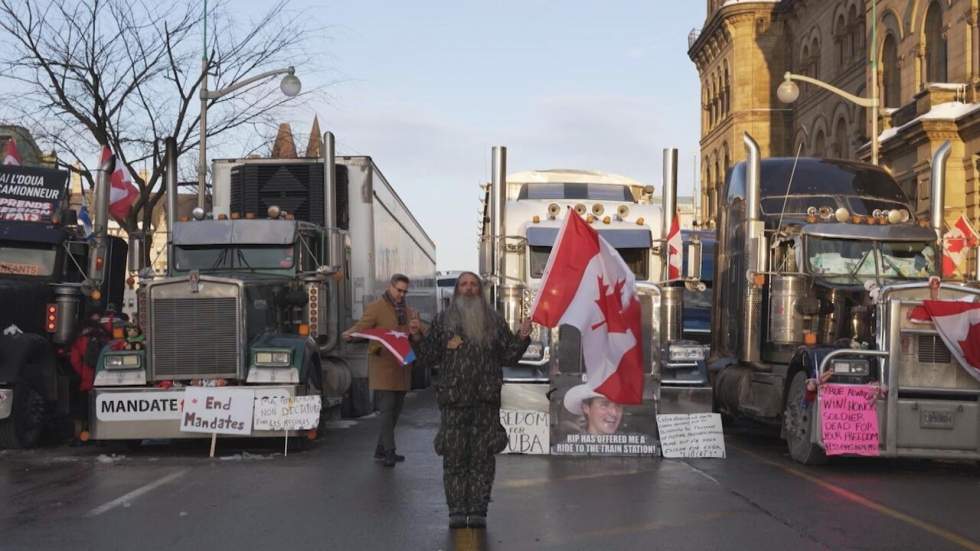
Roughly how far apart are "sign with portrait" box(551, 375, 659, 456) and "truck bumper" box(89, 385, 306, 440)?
3.00 m

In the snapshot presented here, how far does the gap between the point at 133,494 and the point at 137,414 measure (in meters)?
3.48

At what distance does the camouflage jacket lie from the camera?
31.0 ft

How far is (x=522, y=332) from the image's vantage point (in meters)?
9.61

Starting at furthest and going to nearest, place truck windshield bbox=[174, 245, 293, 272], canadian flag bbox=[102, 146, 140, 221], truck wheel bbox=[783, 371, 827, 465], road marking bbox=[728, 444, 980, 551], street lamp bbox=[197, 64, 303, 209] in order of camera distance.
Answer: street lamp bbox=[197, 64, 303, 209] < canadian flag bbox=[102, 146, 140, 221] < truck windshield bbox=[174, 245, 293, 272] < truck wheel bbox=[783, 371, 827, 465] < road marking bbox=[728, 444, 980, 551]

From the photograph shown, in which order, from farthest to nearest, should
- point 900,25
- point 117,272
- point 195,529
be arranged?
point 900,25, point 117,272, point 195,529

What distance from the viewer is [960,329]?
45.2 ft

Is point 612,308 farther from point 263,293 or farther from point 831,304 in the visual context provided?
point 263,293

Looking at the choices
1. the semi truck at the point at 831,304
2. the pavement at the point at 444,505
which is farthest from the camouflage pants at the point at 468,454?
the semi truck at the point at 831,304

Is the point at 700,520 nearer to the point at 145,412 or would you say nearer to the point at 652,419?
the point at 652,419

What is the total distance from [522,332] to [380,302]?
4.72 meters

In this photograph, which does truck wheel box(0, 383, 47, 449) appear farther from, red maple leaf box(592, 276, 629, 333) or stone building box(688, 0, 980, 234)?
stone building box(688, 0, 980, 234)

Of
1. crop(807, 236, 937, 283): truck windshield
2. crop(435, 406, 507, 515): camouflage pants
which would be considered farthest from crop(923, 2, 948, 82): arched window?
crop(435, 406, 507, 515): camouflage pants

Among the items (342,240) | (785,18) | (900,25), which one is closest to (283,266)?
(342,240)

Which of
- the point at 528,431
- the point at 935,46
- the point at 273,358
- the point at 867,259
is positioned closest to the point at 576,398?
the point at 528,431
